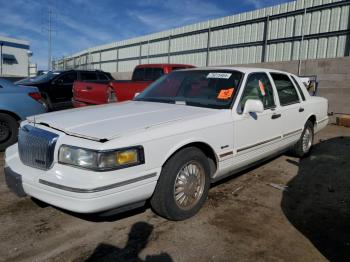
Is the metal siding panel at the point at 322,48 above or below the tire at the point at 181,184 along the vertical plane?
above

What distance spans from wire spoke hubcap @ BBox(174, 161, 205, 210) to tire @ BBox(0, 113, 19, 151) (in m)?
4.55

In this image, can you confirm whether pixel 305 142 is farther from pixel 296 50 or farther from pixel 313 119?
pixel 296 50

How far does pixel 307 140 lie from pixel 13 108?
568 centimetres

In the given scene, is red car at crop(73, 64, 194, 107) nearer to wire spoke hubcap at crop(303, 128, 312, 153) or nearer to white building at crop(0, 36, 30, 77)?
wire spoke hubcap at crop(303, 128, 312, 153)

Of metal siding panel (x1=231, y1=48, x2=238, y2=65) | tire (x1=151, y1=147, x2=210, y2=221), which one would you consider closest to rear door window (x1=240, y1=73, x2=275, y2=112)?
tire (x1=151, y1=147, x2=210, y2=221)

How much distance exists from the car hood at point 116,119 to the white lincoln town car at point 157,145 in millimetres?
10

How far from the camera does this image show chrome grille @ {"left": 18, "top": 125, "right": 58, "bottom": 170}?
2.86 meters

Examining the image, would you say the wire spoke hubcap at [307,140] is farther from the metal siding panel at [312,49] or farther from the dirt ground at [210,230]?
the metal siding panel at [312,49]

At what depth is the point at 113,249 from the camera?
285 cm

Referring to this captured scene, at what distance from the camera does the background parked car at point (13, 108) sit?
20.9 ft

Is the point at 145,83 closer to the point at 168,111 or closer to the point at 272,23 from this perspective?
the point at 168,111

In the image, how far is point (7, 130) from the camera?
6.41 m

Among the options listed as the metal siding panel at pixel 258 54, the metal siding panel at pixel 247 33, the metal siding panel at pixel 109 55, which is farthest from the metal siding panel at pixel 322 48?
the metal siding panel at pixel 109 55

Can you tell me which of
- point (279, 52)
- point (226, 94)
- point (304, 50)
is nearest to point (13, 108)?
point (226, 94)
